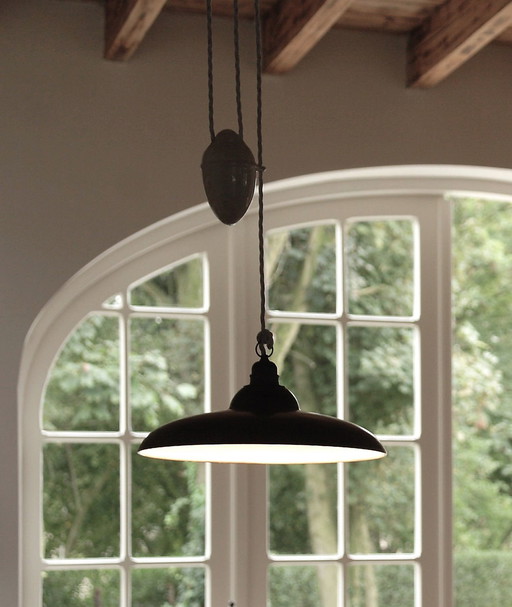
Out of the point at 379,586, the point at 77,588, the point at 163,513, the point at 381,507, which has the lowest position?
the point at 379,586

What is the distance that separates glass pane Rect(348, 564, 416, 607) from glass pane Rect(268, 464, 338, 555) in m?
0.35

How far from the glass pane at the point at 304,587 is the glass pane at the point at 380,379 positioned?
0.77 metres

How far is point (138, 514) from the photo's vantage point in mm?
3816

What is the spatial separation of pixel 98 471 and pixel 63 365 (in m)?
0.37

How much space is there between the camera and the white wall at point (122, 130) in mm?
3441

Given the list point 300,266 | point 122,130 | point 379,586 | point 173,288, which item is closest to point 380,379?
point 379,586

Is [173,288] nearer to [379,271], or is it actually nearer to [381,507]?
[379,271]

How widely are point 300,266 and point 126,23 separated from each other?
3.74 feet

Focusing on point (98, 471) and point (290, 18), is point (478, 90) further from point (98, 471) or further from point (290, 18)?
point (98, 471)

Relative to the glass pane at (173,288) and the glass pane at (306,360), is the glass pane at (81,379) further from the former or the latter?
the glass pane at (306,360)

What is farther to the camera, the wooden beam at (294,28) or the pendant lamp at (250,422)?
the wooden beam at (294,28)

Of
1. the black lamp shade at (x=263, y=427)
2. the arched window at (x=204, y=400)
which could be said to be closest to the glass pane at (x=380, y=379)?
the arched window at (x=204, y=400)

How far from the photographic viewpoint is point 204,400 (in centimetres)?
381

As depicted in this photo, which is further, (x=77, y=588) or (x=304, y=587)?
(x=304, y=587)
